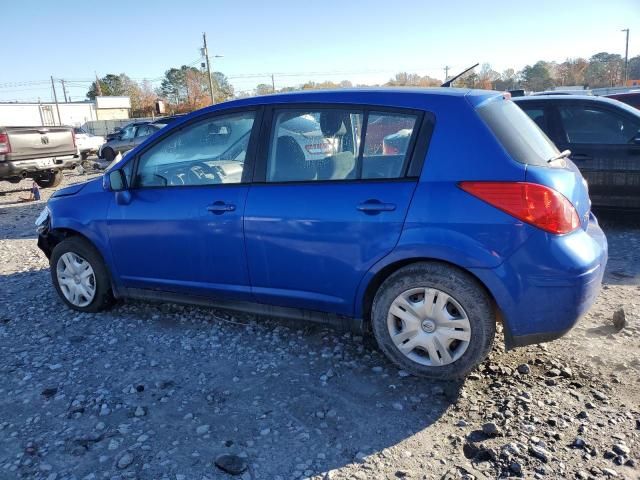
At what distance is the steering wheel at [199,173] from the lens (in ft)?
12.3

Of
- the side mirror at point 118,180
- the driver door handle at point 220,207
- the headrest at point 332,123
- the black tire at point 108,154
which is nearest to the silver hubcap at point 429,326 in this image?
the headrest at point 332,123

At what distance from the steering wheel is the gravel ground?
119 centimetres

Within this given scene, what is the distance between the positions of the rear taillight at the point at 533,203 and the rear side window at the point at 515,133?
0.20 meters

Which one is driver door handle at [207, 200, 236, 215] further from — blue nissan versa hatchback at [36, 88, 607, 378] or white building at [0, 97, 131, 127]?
white building at [0, 97, 131, 127]

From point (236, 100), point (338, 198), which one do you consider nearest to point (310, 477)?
point (338, 198)

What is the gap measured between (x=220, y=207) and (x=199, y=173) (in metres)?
0.48

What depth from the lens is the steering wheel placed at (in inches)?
147

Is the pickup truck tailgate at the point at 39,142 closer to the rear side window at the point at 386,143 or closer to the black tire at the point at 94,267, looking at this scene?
the black tire at the point at 94,267

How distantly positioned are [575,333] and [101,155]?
66.7 feet

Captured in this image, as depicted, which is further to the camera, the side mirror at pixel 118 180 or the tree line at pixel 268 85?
the tree line at pixel 268 85

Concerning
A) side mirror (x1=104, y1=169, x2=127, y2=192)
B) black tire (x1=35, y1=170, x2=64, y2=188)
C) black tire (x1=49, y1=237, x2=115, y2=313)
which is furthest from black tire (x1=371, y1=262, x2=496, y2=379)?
black tire (x1=35, y1=170, x2=64, y2=188)

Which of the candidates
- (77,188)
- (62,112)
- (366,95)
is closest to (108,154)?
(77,188)

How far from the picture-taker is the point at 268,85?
78.1 metres

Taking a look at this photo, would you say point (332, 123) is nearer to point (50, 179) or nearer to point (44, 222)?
point (44, 222)
